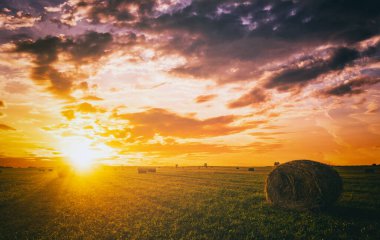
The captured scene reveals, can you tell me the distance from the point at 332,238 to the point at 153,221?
7.90 m

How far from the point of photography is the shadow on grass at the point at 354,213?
11859mm

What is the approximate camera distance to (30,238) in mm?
11078

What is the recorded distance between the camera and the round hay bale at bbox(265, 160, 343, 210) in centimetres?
1470

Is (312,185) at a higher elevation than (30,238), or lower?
higher

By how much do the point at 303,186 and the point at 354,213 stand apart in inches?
121

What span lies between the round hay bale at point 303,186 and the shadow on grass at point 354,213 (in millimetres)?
747

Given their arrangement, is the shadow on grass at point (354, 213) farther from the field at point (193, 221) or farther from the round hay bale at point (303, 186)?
the round hay bale at point (303, 186)

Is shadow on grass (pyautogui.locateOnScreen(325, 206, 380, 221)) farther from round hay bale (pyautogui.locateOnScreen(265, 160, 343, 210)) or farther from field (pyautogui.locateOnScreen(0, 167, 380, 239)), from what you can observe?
round hay bale (pyautogui.locateOnScreen(265, 160, 343, 210))

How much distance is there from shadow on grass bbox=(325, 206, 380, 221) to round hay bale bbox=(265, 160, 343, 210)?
0.75m

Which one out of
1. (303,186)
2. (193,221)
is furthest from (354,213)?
(193,221)

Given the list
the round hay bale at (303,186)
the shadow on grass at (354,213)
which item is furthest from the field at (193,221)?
the round hay bale at (303,186)

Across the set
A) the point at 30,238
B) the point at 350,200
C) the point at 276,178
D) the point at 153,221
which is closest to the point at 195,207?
the point at 153,221

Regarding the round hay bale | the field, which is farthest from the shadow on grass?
the round hay bale

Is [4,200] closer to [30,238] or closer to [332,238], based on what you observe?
[30,238]
